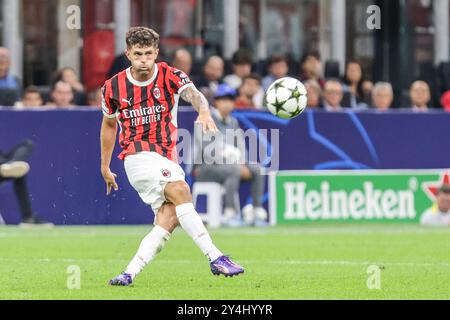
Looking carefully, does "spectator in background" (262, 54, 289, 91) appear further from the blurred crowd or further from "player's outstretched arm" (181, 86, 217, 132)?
"player's outstretched arm" (181, 86, 217, 132)

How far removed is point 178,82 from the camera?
32.8 feet

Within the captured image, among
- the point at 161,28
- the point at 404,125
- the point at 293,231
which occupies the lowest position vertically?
the point at 293,231

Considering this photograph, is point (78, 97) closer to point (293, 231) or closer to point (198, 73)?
point (198, 73)

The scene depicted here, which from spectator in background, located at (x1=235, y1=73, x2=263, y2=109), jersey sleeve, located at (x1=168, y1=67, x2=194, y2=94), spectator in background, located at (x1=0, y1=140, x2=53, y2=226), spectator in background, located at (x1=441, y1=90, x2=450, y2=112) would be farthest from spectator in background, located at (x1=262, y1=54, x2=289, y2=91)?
jersey sleeve, located at (x1=168, y1=67, x2=194, y2=94)

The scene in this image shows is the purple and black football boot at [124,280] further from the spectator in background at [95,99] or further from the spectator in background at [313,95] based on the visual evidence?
the spectator in background at [313,95]

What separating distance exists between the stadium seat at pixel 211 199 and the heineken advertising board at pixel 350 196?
0.68 metres

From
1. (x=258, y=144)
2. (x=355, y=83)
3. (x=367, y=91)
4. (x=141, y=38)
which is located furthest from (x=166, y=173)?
(x=367, y=91)

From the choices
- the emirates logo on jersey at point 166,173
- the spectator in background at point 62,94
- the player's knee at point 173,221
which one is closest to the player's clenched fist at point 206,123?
the emirates logo on jersey at point 166,173

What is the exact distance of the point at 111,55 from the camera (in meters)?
20.1

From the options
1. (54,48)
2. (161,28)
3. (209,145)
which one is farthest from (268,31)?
(209,145)

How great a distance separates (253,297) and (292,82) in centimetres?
306

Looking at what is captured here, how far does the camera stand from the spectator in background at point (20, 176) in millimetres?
16453

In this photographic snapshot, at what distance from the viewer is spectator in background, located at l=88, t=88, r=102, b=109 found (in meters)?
17.5

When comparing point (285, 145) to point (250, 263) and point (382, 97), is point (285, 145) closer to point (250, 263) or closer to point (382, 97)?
point (382, 97)
